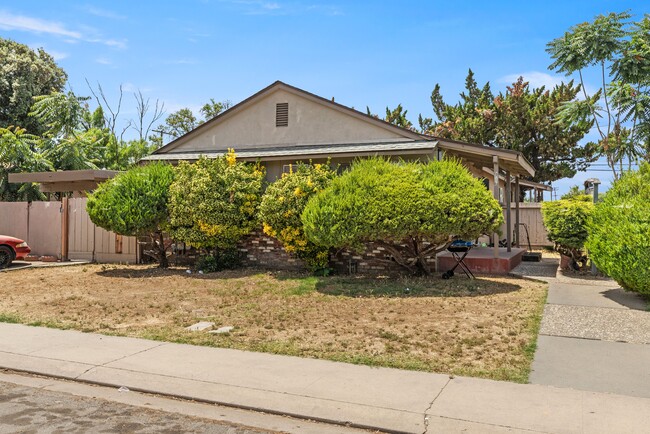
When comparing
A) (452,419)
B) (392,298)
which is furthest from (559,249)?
(452,419)

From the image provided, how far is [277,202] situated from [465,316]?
19.6 ft

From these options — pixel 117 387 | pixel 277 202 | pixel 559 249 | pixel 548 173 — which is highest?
pixel 548 173

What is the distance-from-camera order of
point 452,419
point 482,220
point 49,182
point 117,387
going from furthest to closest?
point 49,182 → point 482,220 → point 117,387 → point 452,419

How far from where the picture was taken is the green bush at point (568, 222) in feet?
41.5

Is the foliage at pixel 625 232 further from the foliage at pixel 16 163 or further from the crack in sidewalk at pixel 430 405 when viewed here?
the foliage at pixel 16 163

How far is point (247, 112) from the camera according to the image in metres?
16.1

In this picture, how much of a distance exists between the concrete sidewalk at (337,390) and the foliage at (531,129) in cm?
2369

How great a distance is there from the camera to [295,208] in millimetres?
12969

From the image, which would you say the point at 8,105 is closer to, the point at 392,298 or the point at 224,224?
the point at 224,224

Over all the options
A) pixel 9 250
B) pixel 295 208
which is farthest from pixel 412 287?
pixel 9 250

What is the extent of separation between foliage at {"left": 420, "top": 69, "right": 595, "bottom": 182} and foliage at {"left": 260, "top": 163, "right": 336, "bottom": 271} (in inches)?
696

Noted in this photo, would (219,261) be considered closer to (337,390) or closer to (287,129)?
(287,129)

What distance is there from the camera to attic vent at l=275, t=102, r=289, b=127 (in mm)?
15602

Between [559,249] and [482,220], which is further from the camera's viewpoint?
[559,249]
